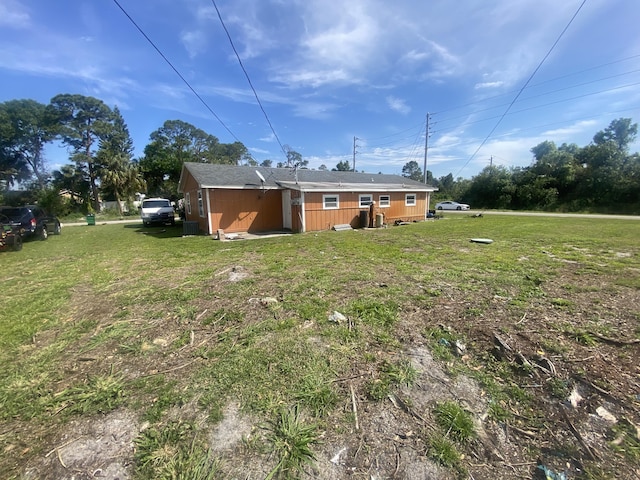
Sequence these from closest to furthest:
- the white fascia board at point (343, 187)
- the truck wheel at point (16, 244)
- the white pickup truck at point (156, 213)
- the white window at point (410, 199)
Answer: the truck wheel at point (16, 244), the white fascia board at point (343, 187), the white pickup truck at point (156, 213), the white window at point (410, 199)

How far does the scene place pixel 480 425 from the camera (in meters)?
1.99

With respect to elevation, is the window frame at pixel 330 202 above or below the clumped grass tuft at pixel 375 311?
above

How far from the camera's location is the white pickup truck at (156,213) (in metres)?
16.9

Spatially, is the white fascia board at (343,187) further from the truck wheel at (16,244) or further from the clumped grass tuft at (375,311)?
the truck wheel at (16,244)

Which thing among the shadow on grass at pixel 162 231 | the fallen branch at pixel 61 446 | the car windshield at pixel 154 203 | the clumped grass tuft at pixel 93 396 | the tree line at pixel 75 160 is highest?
the tree line at pixel 75 160

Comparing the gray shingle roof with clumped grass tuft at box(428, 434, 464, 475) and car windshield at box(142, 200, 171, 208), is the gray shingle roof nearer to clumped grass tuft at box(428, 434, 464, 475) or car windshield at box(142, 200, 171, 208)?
car windshield at box(142, 200, 171, 208)

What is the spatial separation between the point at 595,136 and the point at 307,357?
47.8 metres

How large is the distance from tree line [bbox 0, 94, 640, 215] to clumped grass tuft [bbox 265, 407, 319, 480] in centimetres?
2394

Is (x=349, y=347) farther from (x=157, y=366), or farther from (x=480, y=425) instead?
(x=157, y=366)

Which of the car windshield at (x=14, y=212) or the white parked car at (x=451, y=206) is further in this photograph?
the white parked car at (x=451, y=206)

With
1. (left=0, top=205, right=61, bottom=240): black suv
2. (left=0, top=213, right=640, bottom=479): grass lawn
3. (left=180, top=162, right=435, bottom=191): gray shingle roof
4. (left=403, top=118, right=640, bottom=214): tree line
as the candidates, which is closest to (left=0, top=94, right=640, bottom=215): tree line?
(left=403, top=118, right=640, bottom=214): tree line

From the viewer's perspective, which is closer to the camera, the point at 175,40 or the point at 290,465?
A: the point at 290,465

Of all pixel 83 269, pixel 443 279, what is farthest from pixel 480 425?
pixel 83 269

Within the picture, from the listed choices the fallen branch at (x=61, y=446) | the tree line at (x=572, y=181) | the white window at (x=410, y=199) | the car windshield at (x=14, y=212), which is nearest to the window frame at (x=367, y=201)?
the white window at (x=410, y=199)
